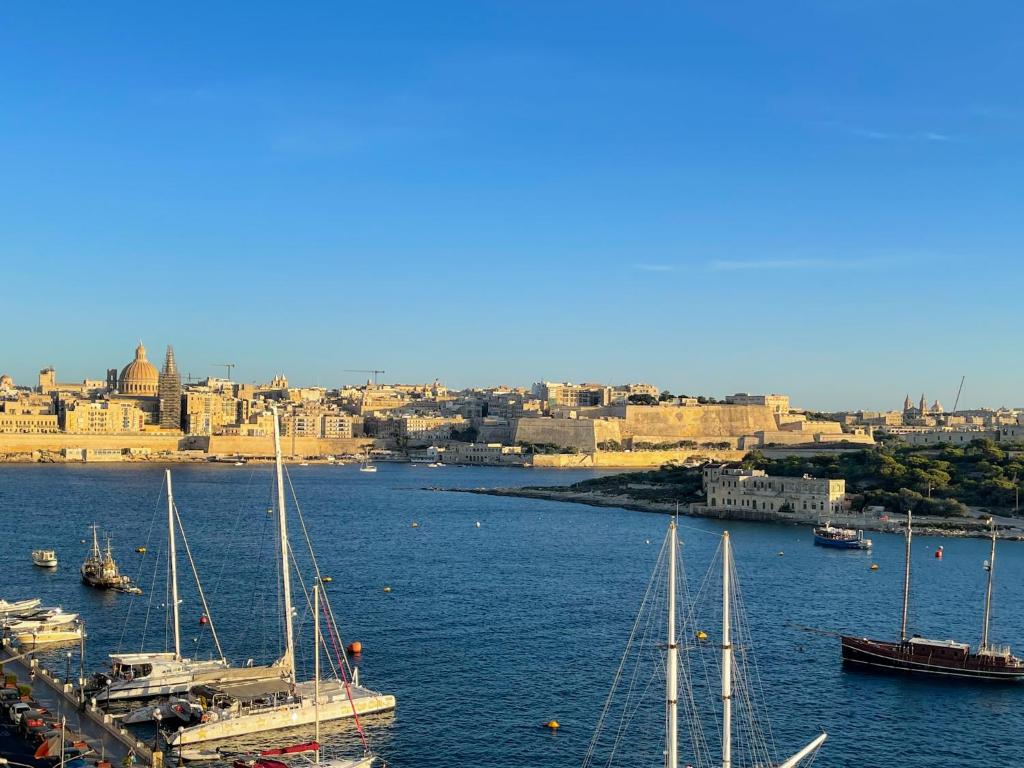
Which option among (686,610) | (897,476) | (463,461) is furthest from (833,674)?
(463,461)

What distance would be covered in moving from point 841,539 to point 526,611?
52.6 ft

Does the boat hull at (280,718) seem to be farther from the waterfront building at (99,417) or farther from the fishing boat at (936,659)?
the waterfront building at (99,417)

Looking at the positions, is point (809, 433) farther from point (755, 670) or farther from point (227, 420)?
point (755, 670)

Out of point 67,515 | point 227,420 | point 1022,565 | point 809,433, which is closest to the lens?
point 1022,565

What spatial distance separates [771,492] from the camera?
47844mm

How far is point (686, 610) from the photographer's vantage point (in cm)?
2588

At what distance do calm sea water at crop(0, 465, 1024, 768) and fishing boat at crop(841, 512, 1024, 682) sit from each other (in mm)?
380

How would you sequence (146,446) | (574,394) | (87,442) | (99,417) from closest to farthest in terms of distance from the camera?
(87,442), (146,446), (99,417), (574,394)

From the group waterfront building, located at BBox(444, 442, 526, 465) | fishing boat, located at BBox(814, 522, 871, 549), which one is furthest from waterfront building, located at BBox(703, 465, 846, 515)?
waterfront building, located at BBox(444, 442, 526, 465)

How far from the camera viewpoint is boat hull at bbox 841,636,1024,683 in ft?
65.4

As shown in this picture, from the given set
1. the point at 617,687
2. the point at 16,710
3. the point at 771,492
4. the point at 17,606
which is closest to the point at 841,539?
the point at 771,492

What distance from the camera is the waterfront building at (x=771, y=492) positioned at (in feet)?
151

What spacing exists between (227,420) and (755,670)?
9698cm

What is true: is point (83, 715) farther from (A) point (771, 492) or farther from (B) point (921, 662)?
(A) point (771, 492)
